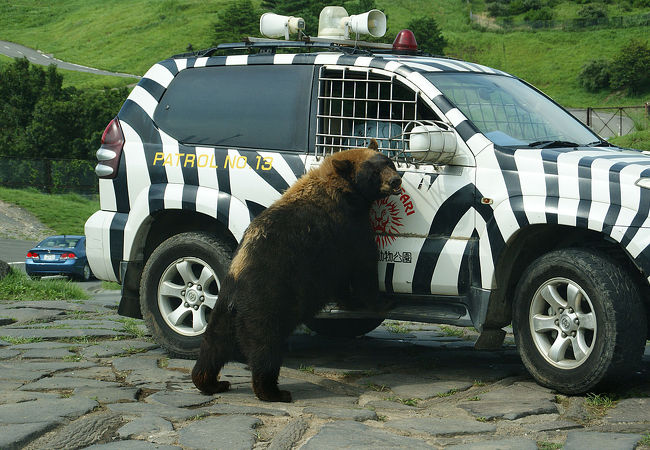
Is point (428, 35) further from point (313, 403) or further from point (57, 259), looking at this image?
point (313, 403)

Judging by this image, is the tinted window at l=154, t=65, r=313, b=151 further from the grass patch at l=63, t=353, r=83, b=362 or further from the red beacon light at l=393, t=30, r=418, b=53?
the grass patch at l=63, t=353, r=83, b=362

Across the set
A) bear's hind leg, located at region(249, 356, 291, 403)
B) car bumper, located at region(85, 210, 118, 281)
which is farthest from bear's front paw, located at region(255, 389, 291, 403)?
car bumper, located at region(85, 210, 118, 281)

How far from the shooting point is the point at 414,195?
591cm

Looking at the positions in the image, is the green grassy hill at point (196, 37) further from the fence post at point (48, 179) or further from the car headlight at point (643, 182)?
the car headlight at point (643, 182)

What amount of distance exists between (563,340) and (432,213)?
1.17 meters

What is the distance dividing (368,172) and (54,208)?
32.3 meters

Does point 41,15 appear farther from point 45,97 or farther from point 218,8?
point 45,97

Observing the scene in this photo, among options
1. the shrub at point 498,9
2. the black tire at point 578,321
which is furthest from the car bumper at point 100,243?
the shrub at point 498,9

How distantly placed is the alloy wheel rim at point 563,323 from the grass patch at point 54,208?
29485 millimetres

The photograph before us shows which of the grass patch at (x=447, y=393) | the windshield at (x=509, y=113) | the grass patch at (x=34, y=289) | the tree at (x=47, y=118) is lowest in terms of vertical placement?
the grass patch at (x=34, y=289)

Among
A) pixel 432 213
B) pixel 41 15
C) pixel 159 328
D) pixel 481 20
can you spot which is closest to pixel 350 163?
pixel 432 213

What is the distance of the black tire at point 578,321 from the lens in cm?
499

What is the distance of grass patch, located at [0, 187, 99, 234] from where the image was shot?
34.3 metres

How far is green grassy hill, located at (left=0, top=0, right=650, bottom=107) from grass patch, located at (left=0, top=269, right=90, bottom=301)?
4057cm
